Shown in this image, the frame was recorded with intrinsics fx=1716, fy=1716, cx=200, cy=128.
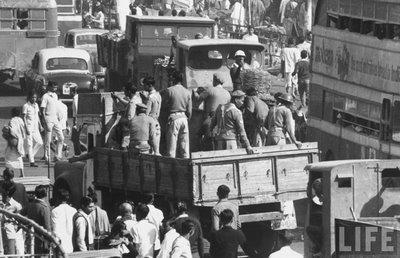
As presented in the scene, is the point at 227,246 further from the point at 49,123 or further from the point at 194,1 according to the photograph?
the point at 194,1

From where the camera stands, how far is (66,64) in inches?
1633

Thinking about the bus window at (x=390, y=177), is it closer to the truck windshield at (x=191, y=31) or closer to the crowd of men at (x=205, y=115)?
the crowd of men at (x=205, y=115)

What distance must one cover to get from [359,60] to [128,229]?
23.3 ft

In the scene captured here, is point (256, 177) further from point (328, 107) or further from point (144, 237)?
point (328, 107)

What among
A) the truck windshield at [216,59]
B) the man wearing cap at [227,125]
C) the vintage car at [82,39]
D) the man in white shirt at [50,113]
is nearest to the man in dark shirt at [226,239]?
the man wearing cap at [227,125]

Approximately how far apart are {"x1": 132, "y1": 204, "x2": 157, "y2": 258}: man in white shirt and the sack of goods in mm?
8032

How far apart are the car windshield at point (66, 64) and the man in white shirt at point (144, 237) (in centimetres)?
2265

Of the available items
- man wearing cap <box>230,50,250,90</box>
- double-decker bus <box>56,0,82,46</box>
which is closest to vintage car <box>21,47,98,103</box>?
man wearing cap <box>230,50,250,90</box>

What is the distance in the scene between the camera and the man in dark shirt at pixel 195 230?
18.7 meters

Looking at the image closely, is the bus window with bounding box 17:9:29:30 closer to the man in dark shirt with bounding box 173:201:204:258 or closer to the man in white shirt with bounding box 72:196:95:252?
the man in dark shirt with bounding box 173:201:204:258

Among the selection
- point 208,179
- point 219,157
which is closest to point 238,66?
point 219,157

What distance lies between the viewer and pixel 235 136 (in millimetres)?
22500

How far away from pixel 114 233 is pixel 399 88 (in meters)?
5.70

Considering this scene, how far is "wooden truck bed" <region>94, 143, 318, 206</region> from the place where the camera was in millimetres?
20781
